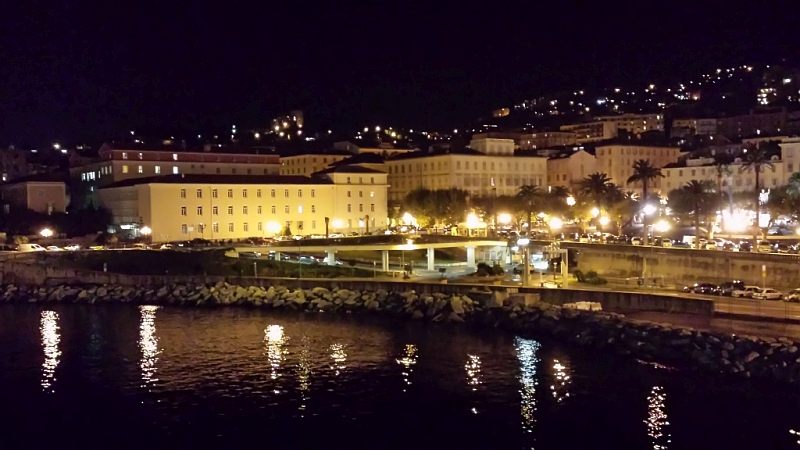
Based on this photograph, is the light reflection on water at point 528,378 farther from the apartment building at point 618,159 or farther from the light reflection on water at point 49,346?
the apartment building at point 618,159

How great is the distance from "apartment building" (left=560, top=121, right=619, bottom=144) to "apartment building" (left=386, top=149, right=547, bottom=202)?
142 ft

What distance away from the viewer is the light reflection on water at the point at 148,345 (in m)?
25.8

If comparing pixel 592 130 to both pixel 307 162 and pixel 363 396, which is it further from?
pixel 363 396

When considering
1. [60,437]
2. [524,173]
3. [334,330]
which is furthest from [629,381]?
[524,173]

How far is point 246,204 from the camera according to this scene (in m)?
63.5

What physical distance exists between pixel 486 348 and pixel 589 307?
6.51m

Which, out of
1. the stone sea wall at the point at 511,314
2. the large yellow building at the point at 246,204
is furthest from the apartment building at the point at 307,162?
the stone sea wall at the point at 511,314

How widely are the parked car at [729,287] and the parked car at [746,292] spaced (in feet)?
0.75

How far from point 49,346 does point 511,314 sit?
61.5 ft

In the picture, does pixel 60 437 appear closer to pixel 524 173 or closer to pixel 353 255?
pixel 353 255

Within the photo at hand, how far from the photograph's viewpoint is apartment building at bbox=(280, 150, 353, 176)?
8675 centimetres

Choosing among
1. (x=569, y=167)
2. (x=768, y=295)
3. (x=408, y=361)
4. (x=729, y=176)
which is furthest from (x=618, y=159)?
(x=408, y=361)

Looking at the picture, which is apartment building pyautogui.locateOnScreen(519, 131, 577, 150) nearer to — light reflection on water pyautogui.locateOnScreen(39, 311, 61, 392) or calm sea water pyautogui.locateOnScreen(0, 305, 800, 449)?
light reflection on water pyautogui.locateOnScreen(39, 311, 61, 392)

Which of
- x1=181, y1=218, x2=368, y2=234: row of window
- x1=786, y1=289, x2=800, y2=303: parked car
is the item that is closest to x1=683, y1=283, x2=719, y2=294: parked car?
x1=786, y1=289, x2=800, y2=303: parked car
